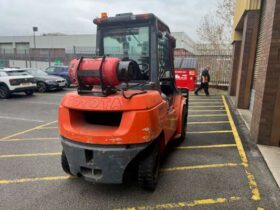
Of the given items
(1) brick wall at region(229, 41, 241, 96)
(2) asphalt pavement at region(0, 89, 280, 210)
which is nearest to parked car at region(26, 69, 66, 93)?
(2) asphalt pavement at region(0, 89, 280, 210)

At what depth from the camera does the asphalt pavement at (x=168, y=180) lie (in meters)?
3.43

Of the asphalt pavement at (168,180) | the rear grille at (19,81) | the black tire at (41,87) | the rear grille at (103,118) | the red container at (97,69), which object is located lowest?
the asphalt pavement at (168,180)

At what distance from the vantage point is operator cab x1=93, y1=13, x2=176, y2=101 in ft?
13.8

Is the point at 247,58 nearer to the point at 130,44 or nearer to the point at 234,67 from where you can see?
the point at 234,67

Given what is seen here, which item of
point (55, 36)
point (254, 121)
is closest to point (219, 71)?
point (254, 121)

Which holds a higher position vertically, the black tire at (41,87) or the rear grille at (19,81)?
the rear grille at (19,81)

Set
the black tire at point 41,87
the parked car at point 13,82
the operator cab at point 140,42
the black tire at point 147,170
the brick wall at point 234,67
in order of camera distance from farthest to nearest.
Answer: the black tire at point 41,87 → the brick wall at point 234,67 → the parked car at point 13,82 → the operator cab at point 140,42 → the black tire at point 147,170

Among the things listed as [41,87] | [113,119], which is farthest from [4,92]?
[113,119]

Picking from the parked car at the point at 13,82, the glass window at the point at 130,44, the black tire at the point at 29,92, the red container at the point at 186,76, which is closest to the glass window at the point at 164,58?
the glass window at the point at 130,44

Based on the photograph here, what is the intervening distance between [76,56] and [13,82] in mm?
10027

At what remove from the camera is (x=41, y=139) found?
20.5ft

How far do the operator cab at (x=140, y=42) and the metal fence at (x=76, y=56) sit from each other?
4.89 metres

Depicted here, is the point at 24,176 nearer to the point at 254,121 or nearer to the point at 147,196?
the point at 147,196

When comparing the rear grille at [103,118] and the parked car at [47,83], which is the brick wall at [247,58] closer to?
the rear grille at [103,118]
